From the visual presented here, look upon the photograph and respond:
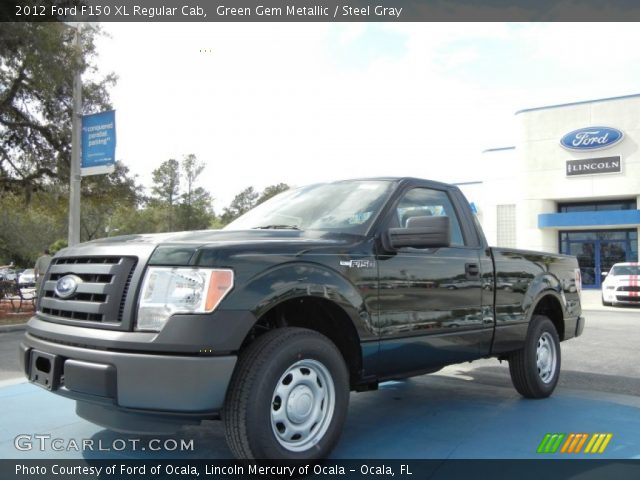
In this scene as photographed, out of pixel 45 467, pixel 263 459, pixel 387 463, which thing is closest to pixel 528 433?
pixel 387 463

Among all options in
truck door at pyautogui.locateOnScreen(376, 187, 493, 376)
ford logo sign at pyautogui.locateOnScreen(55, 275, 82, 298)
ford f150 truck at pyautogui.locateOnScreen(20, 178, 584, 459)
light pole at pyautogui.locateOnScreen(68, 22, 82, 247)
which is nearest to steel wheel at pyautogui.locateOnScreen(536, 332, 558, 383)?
truck door at pyautogui.locateOnScreen(376, 187, 493, 376)

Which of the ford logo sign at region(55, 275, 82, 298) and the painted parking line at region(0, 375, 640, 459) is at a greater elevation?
the ford logo sign at region(55, 275, 82, 298)

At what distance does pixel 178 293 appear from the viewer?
2.96m

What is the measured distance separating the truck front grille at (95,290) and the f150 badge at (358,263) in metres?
1.26

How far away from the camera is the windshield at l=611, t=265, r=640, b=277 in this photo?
63.5ft

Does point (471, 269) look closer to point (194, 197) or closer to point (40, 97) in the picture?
point (40, 97)

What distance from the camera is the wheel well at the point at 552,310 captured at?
18.9 feet

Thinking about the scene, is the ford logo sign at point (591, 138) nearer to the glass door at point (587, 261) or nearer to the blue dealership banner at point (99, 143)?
the glass door at point (587, 261)

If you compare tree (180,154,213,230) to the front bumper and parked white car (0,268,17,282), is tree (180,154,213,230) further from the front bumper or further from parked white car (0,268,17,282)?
the front bumper

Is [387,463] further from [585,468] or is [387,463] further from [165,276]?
[165,276]

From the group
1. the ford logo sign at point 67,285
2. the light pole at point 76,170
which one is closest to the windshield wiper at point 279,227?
the ford logo sign at point 67,285

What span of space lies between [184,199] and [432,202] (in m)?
57.7

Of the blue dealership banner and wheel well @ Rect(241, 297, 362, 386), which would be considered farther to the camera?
the blue dealership banner

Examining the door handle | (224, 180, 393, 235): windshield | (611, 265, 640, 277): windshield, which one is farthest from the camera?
(611, 265, 640, 277): windshield
